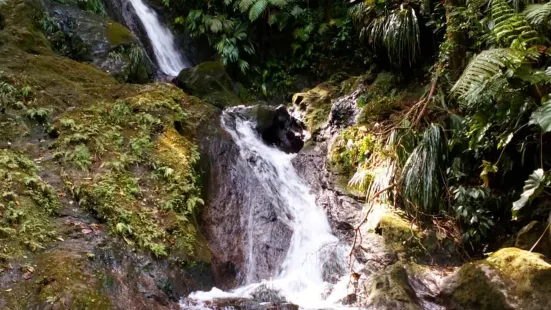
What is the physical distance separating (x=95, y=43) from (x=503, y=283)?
26.3ft

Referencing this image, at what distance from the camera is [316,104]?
975 centimetres

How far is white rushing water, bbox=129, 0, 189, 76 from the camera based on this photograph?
451 inches

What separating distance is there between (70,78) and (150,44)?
4892 millimetres

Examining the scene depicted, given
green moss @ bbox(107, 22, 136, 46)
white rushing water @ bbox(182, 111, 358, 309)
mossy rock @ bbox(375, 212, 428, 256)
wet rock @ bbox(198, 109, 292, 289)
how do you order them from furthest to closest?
green moss @ bbox(107, 22, 136, 46), wet rock @ bbox(198, 109, 292, 289), mossy rock @ bbox(375, 212, 428, 256), white rushing water @ bbox(182, 111, 358, 309)

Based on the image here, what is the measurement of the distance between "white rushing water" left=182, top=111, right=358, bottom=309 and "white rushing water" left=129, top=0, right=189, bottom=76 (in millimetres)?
3773

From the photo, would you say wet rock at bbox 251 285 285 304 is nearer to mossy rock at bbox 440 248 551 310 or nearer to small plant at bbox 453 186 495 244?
mossy rock at bbox 440 248 551 310

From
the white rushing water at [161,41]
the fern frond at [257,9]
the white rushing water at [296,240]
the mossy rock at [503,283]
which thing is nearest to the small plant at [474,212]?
the mossy rock at [503,283]

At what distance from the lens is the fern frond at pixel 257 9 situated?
37.2 feet

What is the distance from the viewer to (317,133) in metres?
8.88

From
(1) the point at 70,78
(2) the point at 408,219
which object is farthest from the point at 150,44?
(2) the point at 408,219

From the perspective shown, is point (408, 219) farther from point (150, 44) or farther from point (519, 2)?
point (150, 44)

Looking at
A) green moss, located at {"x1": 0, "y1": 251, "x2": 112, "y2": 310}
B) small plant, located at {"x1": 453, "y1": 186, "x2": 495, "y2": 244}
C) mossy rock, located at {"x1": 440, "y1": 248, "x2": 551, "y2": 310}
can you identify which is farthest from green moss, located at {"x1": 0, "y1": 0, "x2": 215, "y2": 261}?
small plant, located at {"x1": 453, "y1": 186, "x2": 495, "y2": 244}

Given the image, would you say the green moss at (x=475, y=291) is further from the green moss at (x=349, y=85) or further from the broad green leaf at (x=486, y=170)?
the green moss at (x=349, y=85)

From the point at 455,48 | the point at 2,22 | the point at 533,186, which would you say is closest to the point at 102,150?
the point at 2,22
